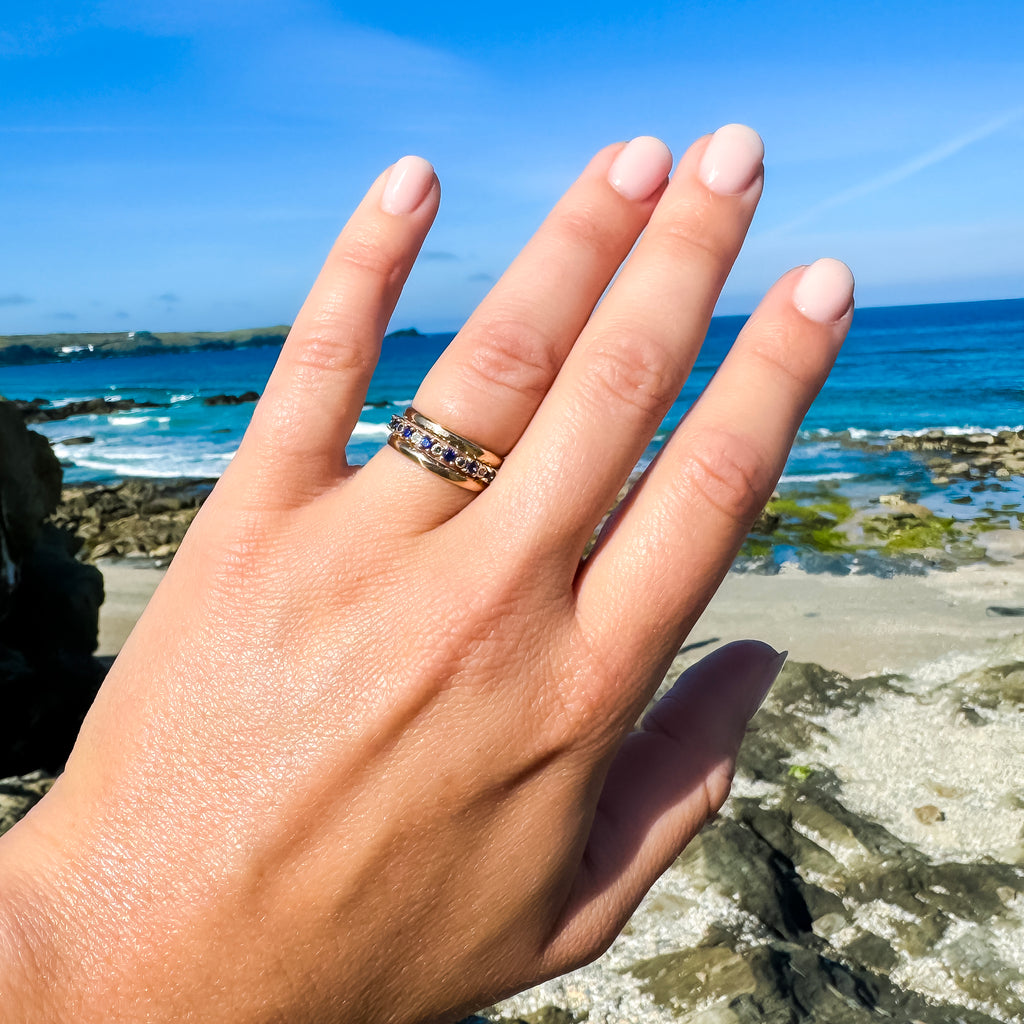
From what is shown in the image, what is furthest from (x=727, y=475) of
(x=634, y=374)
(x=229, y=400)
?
(x=229, y=400)

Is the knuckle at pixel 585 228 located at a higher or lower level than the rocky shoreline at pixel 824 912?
higher

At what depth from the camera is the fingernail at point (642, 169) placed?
1.60m

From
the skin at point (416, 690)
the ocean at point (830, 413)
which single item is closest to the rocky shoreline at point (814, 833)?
the skin at point (416, 690)

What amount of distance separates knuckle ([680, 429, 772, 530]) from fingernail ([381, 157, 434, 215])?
0.71 metres

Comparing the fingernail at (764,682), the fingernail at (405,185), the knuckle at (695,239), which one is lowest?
A: the fingernail at (764,682)

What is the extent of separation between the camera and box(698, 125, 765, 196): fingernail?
148 cm

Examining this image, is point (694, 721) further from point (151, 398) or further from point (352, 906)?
point (151, 398)

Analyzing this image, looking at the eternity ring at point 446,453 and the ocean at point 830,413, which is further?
the ocean at point 830,413

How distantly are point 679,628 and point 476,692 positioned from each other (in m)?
0.34

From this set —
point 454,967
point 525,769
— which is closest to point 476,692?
point 525,769

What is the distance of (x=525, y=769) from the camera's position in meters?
1.33

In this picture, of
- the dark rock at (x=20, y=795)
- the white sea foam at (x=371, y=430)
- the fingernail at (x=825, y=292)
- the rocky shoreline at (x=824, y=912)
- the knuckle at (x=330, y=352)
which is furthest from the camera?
the white sea foam at (x=371, y=430)

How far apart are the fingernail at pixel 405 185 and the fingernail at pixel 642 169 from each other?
1.18ft

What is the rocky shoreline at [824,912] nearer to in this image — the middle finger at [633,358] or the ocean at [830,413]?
the middle finger at [633,358]
